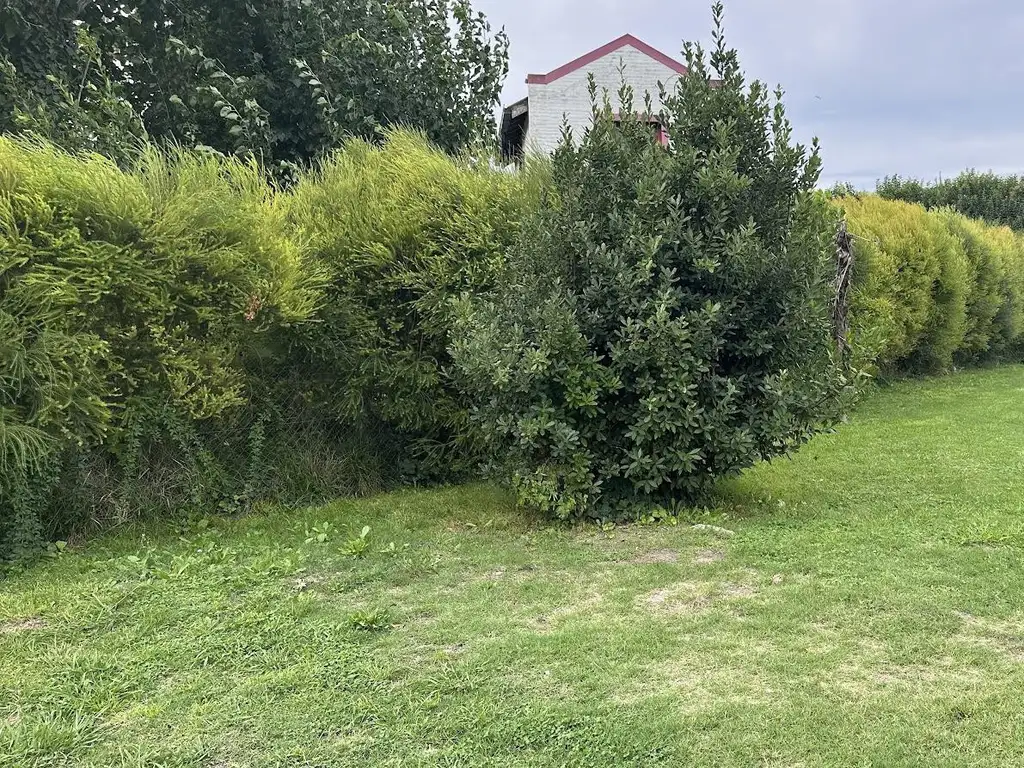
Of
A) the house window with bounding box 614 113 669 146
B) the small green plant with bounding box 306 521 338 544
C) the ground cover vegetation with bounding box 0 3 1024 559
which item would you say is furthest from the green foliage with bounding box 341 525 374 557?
the house window with bounding box 614 113 669 146

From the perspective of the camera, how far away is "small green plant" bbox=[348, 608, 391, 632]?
Answer: 11.2 ft

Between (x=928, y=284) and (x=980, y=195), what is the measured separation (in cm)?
1392

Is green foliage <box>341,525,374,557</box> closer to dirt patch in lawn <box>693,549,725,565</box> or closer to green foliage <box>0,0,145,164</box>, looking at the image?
dirt patch in lawn <box>693,549,725,565</box>

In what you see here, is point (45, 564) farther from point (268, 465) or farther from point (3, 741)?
point (3, 741)

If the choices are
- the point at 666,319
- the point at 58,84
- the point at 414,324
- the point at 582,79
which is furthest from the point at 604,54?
the point at 666,319

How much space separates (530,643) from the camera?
125 inches

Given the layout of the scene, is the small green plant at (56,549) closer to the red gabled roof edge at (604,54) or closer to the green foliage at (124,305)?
the green foliage at (124,305)

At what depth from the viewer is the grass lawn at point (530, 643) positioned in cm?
250

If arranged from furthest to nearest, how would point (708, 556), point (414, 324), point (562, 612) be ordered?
point (414, 324)
point (708, 556)
point (562, 612)

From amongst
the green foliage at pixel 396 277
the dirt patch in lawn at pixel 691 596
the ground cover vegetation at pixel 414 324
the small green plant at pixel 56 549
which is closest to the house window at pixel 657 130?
the ground cover vegetation at pixel 414 324

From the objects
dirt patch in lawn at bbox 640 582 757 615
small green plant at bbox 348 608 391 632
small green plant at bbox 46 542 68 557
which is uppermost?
small green plant at bbox 46 542 68 557

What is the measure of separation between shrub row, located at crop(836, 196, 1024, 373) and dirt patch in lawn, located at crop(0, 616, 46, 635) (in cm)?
952

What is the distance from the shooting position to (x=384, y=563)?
432 cm

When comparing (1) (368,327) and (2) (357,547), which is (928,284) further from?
(2) (357,547)
